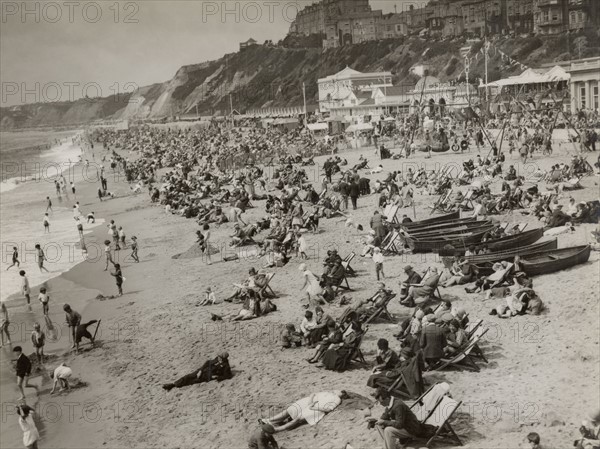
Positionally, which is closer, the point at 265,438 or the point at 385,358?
the point at 265,438

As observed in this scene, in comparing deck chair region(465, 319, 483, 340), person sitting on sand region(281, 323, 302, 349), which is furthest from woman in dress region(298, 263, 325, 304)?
deck chair region(465, 319, 483, 340)

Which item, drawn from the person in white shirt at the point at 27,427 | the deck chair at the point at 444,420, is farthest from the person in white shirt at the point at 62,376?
the deck chair at the point at 444,420

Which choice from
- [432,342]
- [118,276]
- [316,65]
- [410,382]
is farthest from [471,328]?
[316,65]

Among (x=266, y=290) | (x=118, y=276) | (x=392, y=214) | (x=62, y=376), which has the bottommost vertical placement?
(x=62, y=376)

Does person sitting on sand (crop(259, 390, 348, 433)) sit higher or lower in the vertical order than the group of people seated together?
lower

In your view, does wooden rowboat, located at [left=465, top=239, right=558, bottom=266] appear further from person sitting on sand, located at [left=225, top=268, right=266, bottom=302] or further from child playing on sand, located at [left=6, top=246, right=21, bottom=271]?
child playing on sand, located at [left=6, top=246, right=21, bottom=271]

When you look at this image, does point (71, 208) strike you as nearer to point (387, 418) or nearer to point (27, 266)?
point (27, 266)

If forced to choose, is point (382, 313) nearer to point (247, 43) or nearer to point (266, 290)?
point (266, 290)

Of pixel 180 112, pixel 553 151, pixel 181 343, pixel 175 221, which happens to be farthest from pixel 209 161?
pixel 180 112
